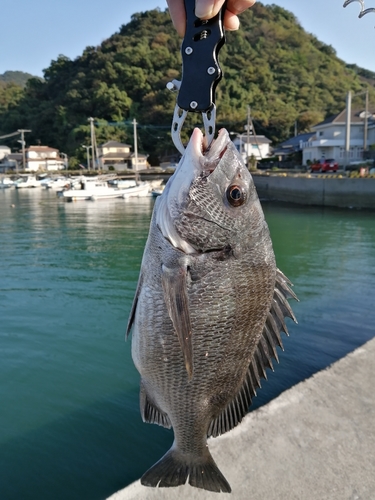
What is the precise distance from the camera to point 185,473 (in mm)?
1948

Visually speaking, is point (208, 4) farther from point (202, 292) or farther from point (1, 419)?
point (1, 419)

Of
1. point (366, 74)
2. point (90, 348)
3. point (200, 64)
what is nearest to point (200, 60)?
point (200, 64)

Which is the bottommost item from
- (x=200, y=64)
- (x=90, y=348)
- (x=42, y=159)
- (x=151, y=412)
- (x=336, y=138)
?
(x=90, y=348)

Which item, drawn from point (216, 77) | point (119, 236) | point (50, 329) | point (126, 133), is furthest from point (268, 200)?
point (126, 133)

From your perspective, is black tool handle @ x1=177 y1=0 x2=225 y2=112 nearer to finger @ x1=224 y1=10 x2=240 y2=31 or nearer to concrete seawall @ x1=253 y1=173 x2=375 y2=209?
finger @ x1=224 y1=10 x2=240 y2=31

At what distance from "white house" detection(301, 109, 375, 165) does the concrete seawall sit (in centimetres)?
1899

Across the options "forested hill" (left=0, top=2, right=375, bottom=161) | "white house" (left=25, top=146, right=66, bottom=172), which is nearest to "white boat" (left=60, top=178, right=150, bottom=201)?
"forested hill" (left=0, top=2, right=375, bottom=161)

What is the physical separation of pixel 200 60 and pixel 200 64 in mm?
15

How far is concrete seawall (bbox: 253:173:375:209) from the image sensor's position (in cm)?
2562

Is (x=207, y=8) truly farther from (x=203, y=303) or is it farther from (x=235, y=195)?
(x=203, y=303)

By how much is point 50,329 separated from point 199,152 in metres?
6.91

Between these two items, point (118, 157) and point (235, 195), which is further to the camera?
point (118, 157)

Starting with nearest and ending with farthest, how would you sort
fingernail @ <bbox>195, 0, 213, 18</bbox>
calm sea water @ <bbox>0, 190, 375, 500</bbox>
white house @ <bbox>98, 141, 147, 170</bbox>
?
1. fingernail @ <bbox>195, 0, 213, 18</bbox>
2. calm sea water @ <bbox>0, 190, 375, 500</bbox>
3. white house @ <bbox>98, 141, 147, 170</bbox>

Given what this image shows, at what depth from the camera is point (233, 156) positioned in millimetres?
1800
